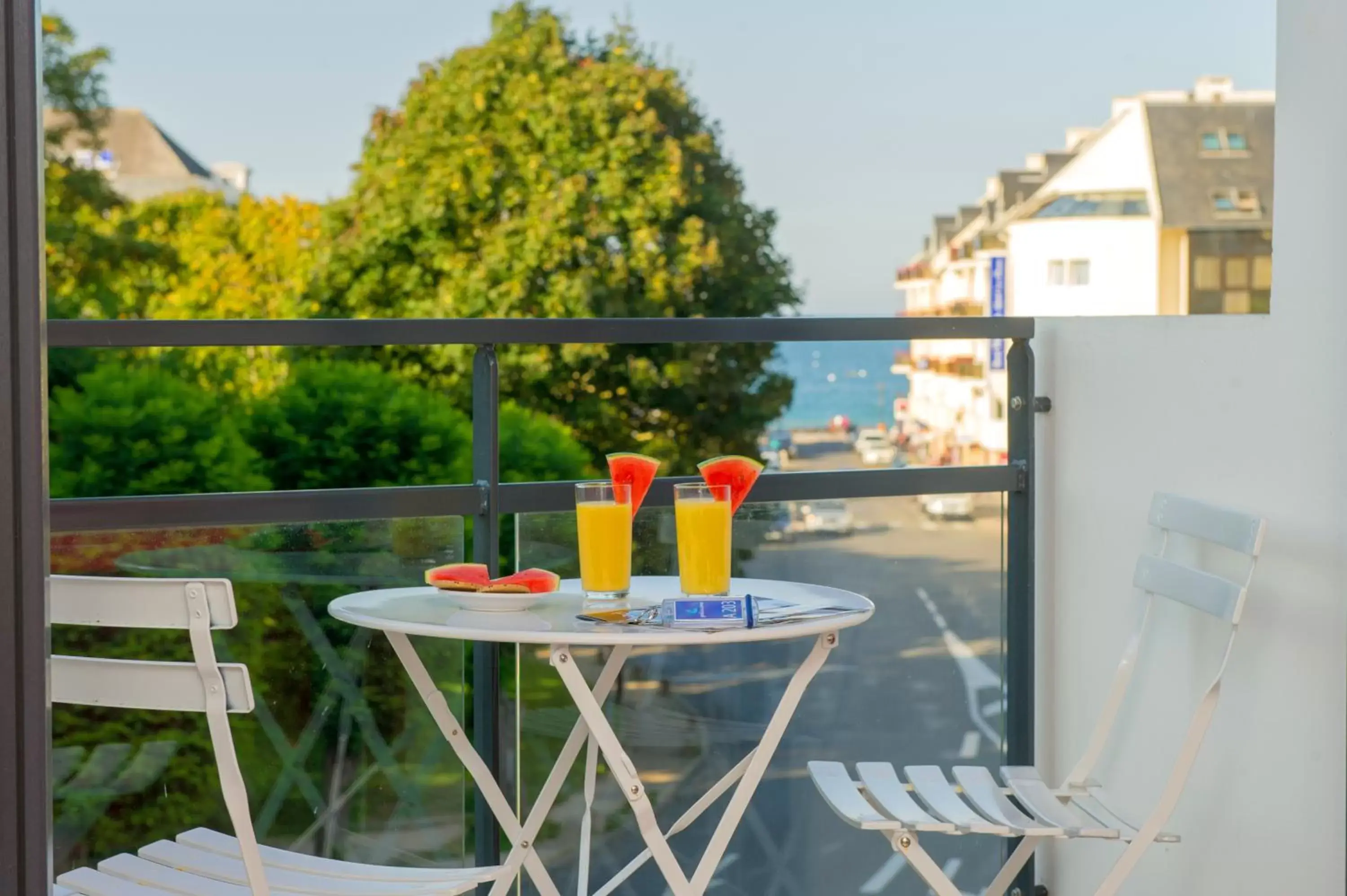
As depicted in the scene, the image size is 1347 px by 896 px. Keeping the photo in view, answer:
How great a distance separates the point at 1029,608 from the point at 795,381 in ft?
60.8

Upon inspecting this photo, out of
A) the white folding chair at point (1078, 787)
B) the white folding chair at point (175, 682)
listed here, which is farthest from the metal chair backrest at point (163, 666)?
the white folding chair at point (1078, 787)

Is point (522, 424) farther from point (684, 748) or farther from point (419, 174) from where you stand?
point (419, 174)

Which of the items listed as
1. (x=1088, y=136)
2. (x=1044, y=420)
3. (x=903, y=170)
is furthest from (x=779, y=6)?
(x=1044, y=420)

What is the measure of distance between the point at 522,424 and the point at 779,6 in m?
21.2

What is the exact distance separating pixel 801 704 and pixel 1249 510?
897 mm

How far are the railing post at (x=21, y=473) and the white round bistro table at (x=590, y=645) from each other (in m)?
0.67

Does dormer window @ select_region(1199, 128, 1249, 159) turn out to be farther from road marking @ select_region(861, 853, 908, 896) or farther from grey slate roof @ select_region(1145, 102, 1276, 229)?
road marking @ select_region(861, 853, 908, 896)

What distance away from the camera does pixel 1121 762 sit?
2611mm

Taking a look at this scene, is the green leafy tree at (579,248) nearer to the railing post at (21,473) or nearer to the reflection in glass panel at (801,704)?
the reflection in glass panel at (801,704)

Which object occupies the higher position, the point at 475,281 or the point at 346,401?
the point at 475,281

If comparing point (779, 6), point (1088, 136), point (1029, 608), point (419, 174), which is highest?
point (779, 6)

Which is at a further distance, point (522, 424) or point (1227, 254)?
point (1227, 254)

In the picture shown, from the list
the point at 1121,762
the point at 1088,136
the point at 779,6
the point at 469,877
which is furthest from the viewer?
the point at 1088,136

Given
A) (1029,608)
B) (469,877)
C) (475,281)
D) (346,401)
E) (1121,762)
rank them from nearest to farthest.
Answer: (469,877)
(1121,762)
(1029,608)
(346,401)
(475,281)
